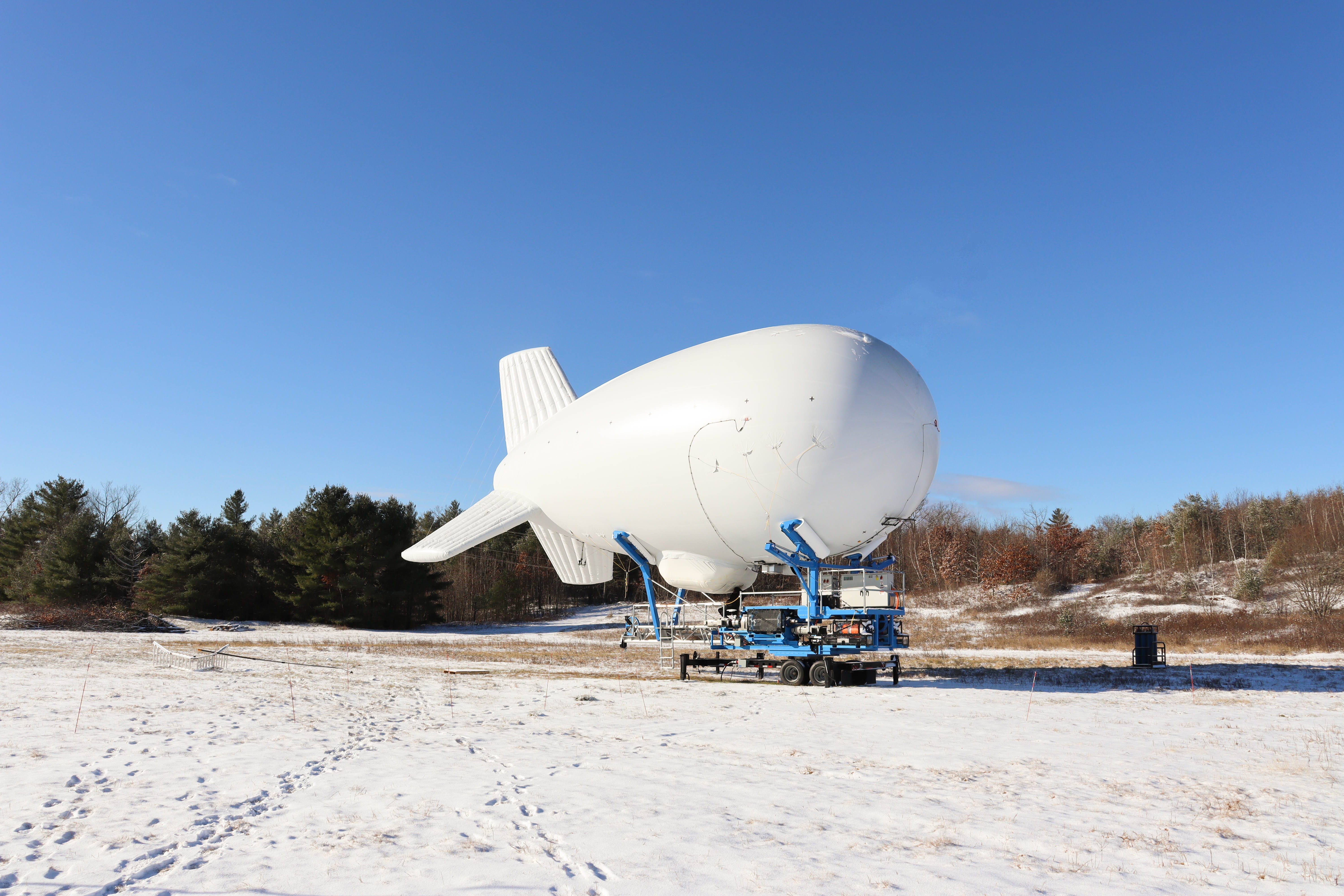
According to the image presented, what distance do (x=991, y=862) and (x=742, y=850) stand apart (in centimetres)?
180

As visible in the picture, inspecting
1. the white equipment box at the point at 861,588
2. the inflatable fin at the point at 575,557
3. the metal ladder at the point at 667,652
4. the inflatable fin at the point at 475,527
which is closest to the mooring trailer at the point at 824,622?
the white equipment box at the point at 861,588

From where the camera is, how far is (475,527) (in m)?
21.2

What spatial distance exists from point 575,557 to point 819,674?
8.38 m

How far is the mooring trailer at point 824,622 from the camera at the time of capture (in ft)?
57.4

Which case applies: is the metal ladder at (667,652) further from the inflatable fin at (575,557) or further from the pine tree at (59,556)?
the pine tree at (59,556)

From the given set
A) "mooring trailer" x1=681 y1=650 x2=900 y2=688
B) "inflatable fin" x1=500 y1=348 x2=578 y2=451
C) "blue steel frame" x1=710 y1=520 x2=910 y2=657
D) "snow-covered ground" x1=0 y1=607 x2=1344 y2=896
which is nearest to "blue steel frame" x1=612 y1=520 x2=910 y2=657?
"blue steel frame" x1=710 y1=520 x2=910 y2=657

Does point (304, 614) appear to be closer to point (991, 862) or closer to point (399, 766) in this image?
point (399, 766)

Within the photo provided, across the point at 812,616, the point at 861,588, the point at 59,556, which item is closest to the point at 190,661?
the point at 812,616

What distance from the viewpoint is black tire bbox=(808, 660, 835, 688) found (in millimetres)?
17547

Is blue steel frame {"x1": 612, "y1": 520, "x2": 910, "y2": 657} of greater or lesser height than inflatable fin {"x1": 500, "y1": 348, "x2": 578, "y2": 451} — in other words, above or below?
below

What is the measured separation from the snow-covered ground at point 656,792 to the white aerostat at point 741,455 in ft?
12.6

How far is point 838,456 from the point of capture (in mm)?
15930

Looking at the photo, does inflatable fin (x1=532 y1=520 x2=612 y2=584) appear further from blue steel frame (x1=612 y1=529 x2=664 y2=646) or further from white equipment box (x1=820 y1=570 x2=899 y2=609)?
white equipment box (x1=820 y1=570 x2=899 y2=609)

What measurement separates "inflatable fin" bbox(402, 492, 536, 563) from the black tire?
28.2 ft
